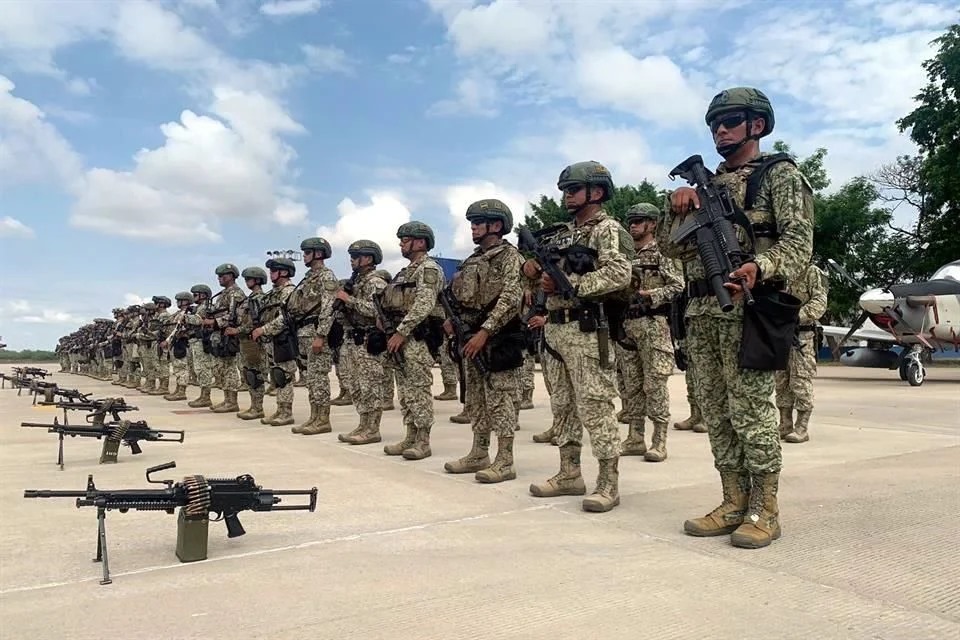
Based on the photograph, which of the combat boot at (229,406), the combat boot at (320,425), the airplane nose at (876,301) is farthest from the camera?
the airplane nose at (876,301)

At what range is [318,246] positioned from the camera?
332 inches

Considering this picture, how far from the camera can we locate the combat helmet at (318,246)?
8.40m

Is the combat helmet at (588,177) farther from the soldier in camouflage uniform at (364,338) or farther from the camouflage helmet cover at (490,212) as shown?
the soldier in camouflage uniform at (364,338)

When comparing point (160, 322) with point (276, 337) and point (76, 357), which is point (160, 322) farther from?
point (76, 357)

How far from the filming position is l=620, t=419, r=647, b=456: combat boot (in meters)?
6.26

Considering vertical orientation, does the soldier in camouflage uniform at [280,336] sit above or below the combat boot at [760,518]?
above

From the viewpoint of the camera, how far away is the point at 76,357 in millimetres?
27922

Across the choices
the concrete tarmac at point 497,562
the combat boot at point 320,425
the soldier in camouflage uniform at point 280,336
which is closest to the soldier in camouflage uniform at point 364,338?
the combat boot at point 320,425

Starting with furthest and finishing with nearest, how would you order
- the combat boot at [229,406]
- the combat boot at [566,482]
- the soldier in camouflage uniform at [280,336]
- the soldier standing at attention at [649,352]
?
the combat boot at [229,406], the soldier in camouflage uniform at [280,336], the soldier standing at attention at [649,352], the combat boot at [566,482]

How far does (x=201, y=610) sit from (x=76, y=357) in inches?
1155

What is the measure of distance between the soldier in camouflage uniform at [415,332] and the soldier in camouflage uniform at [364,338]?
1.62 ft

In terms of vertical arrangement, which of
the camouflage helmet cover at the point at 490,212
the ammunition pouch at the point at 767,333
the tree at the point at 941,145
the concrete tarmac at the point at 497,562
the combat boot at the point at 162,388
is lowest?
the concrete tarmac at the point at 497,562

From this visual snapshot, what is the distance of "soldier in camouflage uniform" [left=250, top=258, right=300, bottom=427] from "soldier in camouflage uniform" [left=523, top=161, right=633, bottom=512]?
189 inches

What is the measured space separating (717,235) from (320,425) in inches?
224
